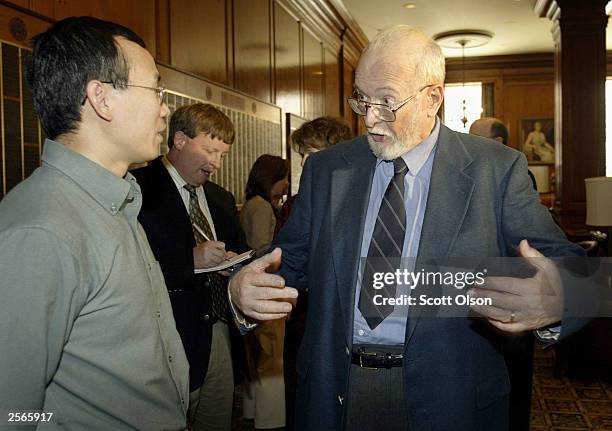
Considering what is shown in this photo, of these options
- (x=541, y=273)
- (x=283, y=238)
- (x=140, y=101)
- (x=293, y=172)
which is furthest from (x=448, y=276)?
(x=293, y=172)

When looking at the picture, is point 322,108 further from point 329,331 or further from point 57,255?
point 57,255

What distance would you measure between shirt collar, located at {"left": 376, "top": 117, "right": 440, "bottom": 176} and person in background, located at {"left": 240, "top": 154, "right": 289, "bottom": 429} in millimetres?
1977

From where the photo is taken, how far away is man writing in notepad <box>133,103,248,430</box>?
2326mm

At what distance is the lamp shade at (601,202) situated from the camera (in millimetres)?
4754

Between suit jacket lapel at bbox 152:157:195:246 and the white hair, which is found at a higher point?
the white hair

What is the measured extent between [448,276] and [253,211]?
233 cm

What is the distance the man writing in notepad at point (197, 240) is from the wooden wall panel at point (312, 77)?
4.54 meters

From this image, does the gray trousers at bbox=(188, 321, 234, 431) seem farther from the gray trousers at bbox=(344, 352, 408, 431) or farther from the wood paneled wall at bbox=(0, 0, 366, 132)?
the wood paneled wall at bbox=(0, 0, 366, 132)

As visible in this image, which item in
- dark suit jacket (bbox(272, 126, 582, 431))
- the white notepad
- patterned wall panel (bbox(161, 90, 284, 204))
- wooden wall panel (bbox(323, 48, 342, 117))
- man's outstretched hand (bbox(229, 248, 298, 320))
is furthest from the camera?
wooden wall panel (bbox(323, 48, 342, 117))

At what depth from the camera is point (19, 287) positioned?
42.1 inches

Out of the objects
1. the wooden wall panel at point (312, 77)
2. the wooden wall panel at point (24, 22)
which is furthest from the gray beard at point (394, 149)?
the wooden wall panel at point (312, 77)

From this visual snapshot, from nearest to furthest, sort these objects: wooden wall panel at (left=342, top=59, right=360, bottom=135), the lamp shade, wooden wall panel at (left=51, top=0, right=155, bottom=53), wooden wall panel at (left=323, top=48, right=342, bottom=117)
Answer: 1. wooden wall panel at (left=51, top=0, right=155, bottom=53)
2. the lamp shade
3. wooden wall panel at (left=323, top=48, right=342, bottom=117)
4. wooden wall panel at (left=342, top=59, right=360, bottom=135)

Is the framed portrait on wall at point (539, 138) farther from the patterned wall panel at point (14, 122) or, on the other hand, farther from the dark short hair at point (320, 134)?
the patterned wall panel at point (14, 122)

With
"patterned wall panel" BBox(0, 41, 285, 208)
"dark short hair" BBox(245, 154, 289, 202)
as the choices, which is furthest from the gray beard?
"dark short hair" BBox(245, 154, 289, 202)
